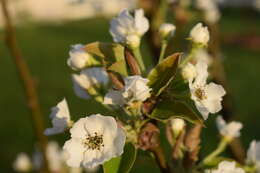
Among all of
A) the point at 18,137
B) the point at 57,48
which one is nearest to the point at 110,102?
the point at 18,137

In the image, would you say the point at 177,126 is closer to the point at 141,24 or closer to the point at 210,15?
the point at 141,24

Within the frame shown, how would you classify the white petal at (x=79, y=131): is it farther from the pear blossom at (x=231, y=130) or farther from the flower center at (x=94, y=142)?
the pear blossom at (x=231, y=130)

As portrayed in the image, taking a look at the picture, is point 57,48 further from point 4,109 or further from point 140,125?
point 140,125

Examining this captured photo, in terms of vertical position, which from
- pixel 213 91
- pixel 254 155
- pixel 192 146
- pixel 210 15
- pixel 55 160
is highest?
pixel 213 91

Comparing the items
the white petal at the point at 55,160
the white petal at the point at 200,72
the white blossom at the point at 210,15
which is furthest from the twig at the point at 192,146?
the white blossom at the point at 210,15

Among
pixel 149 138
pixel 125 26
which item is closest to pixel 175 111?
pixel 149 138
